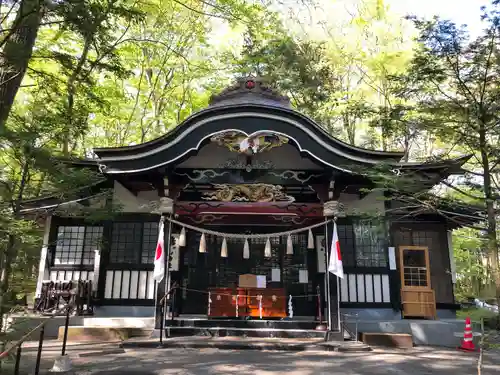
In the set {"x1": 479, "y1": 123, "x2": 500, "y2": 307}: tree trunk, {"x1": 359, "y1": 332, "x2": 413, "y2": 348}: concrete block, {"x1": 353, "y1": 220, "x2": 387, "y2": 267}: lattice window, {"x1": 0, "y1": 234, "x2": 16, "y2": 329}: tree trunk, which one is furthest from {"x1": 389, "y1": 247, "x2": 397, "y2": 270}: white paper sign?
{"x1": 0, "y1": 234, "x2": 16, "y2": 329}: tree trunk

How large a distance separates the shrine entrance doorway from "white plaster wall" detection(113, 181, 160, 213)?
1.61 m

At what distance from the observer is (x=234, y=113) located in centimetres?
978

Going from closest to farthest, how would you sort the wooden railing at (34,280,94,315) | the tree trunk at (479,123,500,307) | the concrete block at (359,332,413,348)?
1. the tree trunk at (479,123,500,307)
2. the concrete block at (359,332,413,348)
3. the wooden railing at (34,280,94,315)

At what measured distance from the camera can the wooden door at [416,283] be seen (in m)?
11.3

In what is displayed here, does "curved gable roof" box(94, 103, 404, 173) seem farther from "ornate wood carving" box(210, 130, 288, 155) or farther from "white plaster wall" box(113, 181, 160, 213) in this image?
"white plaster wall" box(113, 181, 160, 213)

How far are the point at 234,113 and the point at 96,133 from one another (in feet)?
48.8

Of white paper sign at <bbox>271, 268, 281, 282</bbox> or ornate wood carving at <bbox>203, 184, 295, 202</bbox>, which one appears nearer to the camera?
ornate wood carving at <bbox>203, 184, 295, 202</bbox>

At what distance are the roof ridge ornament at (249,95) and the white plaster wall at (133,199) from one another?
344 cm

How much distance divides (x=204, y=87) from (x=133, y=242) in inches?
427

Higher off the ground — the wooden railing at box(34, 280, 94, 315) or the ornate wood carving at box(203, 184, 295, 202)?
the ornate wood carving at box(203, 184, 295, 202)

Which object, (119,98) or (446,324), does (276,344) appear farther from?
(119,98)

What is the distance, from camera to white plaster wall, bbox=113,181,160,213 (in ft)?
39.1

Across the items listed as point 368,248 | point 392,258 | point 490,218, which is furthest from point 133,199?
point 490,218

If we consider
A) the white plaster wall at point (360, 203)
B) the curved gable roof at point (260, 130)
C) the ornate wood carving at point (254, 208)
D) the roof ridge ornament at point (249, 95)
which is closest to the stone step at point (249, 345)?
the ornate wood carving at point (254, 208)
